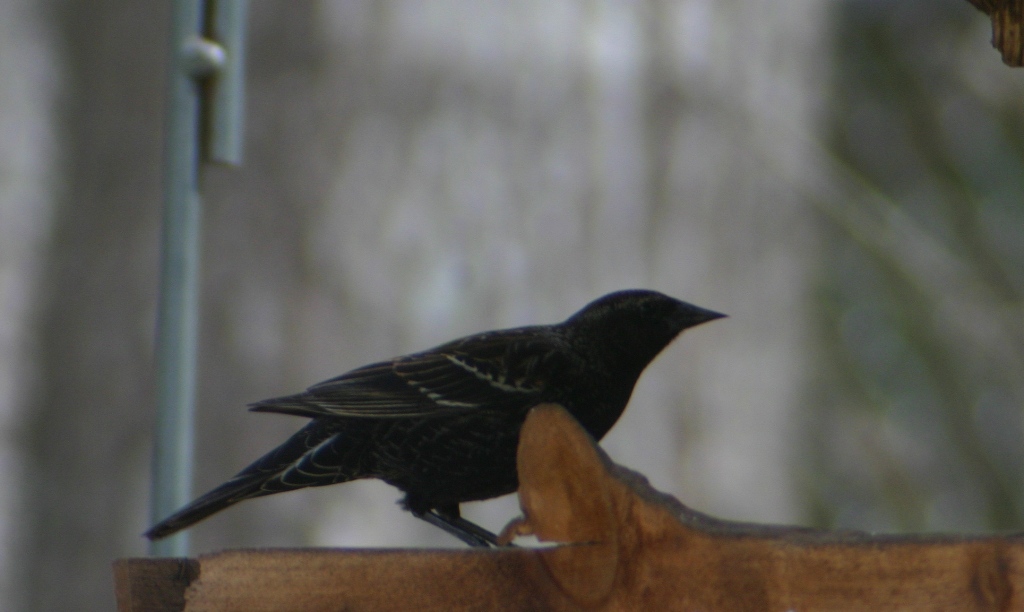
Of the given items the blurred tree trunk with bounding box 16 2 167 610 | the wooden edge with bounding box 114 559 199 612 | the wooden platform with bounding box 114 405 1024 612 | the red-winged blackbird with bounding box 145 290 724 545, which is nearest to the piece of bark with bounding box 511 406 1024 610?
the wooden platform with bounding box 114 405 1024 612

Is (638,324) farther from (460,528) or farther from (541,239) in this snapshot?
(541,239)

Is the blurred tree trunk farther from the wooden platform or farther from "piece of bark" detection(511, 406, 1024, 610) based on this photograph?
"piece of bark" detection(511, 406, 1024, 610)

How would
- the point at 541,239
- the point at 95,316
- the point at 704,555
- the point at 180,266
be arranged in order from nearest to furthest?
the point at 704,555
the point at 180,266
the point at 95,316
the point at 541,239

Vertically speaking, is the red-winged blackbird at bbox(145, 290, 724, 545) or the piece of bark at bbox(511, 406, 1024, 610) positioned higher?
the red-winged blackbird at bbox(145, 290, 724, 545)

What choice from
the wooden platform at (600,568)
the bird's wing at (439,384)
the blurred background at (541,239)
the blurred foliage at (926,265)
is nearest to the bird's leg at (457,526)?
the bird's wing at (439,384)

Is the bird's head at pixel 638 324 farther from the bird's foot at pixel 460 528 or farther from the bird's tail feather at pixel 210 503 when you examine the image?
the bird's tail feather at pixel 210 503

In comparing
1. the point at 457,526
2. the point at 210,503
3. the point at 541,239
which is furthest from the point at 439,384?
the point at 541,239
